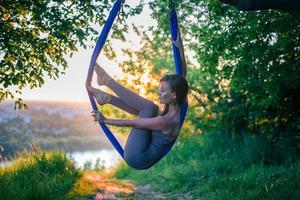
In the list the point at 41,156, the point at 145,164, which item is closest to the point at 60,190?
the point at 41,156

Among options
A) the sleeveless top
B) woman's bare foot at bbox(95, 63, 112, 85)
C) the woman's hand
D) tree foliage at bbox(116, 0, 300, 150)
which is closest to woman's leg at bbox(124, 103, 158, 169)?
the sleeveless top

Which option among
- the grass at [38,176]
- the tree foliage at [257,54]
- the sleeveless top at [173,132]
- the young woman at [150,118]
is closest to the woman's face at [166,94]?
the young woman at [150,118]

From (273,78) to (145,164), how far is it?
3.28 metres

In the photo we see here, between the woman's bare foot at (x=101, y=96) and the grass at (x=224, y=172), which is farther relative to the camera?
the grass at (x=224, y=172)

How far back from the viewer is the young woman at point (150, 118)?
15.3ft

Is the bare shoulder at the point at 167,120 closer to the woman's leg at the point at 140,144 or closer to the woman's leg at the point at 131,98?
the woman's leg at the point at 140,144

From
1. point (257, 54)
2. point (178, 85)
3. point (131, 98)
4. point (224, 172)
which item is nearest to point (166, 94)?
point (178, 85)

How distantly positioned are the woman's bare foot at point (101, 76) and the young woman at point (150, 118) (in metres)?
0.12

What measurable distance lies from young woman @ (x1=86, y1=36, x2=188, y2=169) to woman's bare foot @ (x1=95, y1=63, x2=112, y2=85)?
0.12 metres

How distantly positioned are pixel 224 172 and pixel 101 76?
463 cm

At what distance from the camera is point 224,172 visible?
8664 millimetres

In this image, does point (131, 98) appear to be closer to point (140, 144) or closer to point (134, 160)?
point (140, 144)

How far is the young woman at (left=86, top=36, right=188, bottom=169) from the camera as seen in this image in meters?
4.68

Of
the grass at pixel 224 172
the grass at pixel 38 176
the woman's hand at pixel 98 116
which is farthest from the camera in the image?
the grass at pixel 38 176
